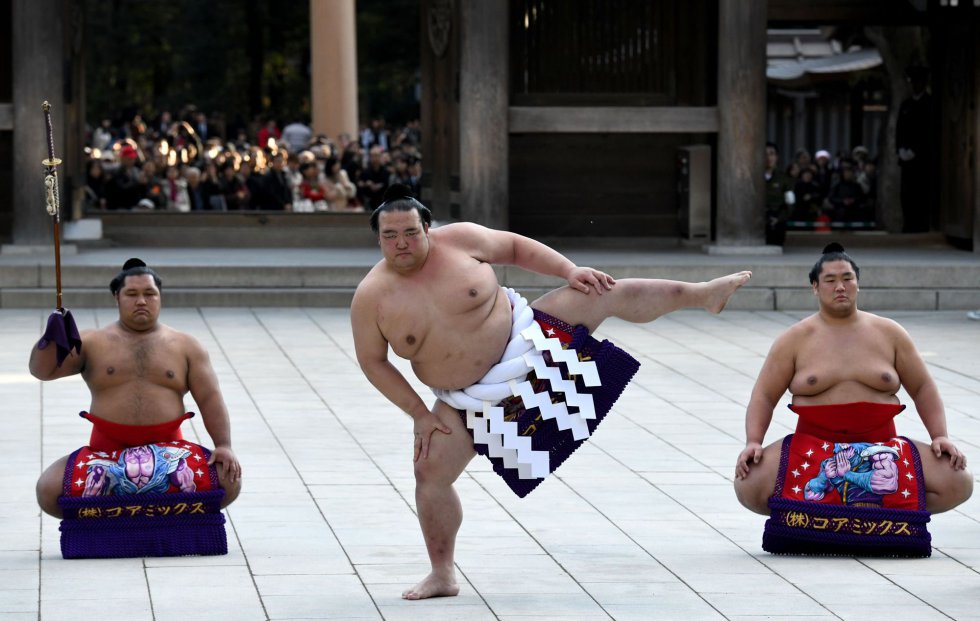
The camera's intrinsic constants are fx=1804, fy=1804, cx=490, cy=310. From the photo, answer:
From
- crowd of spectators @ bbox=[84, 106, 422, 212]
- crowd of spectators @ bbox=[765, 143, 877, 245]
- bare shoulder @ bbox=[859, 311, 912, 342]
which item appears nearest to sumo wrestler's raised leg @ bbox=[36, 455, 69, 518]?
bare shoulder @ bbox=[859, 311, 912, 342]

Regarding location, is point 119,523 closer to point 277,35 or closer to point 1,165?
point 1,165

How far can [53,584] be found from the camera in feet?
16.7

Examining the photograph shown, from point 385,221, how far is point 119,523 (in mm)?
1321

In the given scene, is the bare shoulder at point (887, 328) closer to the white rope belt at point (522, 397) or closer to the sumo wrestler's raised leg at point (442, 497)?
the white rope belt at point (522, 397)

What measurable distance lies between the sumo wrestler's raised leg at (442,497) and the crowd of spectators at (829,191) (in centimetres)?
1151

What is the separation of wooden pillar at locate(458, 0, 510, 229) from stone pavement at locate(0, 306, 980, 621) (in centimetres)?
460

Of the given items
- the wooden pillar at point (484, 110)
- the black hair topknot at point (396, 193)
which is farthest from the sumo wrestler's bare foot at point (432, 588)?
the wooden pillar at point (484, 110)

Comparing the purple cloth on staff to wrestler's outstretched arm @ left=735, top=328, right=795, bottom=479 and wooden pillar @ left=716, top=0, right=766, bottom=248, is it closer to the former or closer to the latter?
wrestler's outstretched arm @ left=735, top=328, right=795, bottom=479

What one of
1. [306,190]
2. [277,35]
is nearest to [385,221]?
[306,190]

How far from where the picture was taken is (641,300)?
5160 millimetres

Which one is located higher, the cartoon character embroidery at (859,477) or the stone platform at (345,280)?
the cartoon character embroidery at (859,477)

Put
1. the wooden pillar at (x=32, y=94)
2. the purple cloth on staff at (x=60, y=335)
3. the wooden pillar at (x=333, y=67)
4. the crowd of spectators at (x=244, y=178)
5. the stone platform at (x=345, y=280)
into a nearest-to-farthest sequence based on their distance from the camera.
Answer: the purple cloth on staff at (x=60, y=335) < the stone platform at (x=345, y=280) < the wooden pillar at (x=32, y=94) < the crowd of spectators at (x=244, y=178) < the wooden pillar at (x=333, y=67)

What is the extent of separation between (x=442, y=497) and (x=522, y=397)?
1.18ft

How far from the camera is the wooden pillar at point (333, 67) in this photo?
80.4 ft
